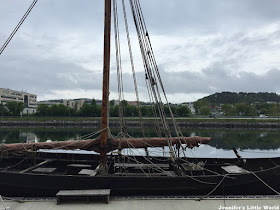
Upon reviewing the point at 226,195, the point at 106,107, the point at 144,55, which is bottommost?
the point at 226,195

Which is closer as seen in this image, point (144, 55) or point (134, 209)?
point (134, 209)

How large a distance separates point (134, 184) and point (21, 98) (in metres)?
135

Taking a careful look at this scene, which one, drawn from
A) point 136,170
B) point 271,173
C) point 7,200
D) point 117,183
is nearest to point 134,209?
point 117,183

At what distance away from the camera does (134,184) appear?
337 inches

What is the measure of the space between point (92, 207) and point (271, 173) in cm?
717

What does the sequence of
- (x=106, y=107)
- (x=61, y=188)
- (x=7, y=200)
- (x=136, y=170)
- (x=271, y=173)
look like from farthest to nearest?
(x=136, y=170), (x=106, y=107), (x=271, y=173), (x=61, y=188), (x=7, y=200)

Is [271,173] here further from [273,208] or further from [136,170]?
[136,170]

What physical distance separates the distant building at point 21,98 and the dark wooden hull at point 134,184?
11034cm

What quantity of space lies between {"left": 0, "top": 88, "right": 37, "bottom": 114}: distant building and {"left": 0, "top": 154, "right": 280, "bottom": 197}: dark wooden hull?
110m

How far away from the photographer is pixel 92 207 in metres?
7.25

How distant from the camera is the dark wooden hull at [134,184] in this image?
8406mm

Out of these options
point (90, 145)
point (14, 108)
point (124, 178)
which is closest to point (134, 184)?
point (124, 178)

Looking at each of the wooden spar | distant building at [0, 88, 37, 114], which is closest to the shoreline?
distant building at [0, 88, 37, 114]

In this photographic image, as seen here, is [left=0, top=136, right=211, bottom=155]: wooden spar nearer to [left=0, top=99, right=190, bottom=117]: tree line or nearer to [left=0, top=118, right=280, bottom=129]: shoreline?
[left=0, top=118, right=280, bottom=129]: shoreline
